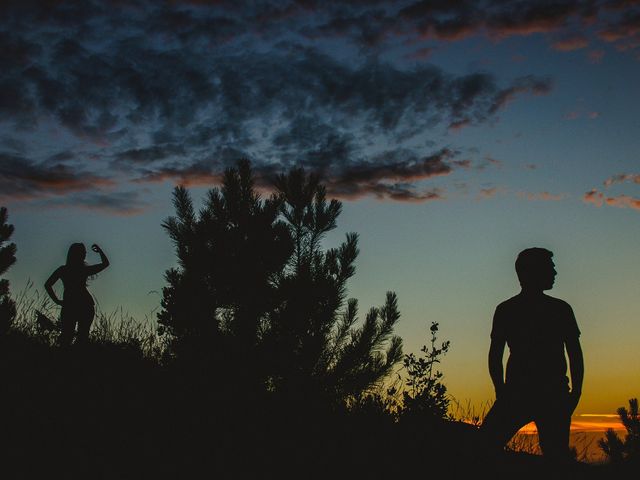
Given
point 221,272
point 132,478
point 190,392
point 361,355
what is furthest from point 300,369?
point 132,478

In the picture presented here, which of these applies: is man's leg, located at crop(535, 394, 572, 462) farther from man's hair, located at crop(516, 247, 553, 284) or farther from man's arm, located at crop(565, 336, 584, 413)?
man's hair, located at crop(516, 247, 553, 284)

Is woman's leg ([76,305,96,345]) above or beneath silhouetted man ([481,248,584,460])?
above

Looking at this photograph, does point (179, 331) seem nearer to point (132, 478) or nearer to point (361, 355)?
point (361, 355)

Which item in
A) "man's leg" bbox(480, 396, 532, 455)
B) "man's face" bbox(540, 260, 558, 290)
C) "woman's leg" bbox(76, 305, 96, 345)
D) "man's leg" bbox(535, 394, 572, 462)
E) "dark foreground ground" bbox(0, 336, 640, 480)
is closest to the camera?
"man's leg" bbox(535, 394, 572, 462)

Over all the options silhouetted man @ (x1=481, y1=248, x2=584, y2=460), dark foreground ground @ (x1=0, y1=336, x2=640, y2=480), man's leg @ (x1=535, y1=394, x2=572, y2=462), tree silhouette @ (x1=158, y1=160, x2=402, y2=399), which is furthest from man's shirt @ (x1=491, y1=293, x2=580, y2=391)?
tree silhouette @ (x1=158, y1=160, x2=402, y2=399)

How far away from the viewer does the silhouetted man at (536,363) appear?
3584 mm

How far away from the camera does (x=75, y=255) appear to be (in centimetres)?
794

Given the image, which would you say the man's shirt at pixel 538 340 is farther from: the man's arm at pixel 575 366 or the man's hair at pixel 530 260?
the man's hair at pixel 530 260

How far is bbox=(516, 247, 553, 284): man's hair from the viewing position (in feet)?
12.6

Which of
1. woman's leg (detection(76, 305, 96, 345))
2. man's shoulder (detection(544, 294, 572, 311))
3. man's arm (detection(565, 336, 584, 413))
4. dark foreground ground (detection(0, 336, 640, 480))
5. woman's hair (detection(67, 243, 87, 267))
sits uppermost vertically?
woman's hair (detection(67, 243, 87, 267))

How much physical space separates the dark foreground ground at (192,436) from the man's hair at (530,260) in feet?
4.02

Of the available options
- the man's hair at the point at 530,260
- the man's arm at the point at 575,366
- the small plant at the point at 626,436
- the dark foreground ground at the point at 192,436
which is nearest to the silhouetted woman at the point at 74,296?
the dark foreground ground at the point at 192,436

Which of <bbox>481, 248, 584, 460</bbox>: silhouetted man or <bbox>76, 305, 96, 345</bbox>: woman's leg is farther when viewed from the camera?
<bbox>76, 305, 96, 345</bbox>: woman's leg

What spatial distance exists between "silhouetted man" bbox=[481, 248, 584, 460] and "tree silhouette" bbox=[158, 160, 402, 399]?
213 inches
